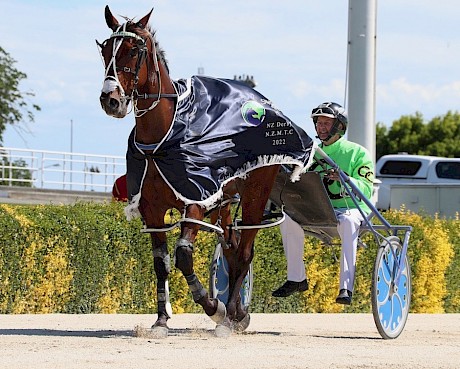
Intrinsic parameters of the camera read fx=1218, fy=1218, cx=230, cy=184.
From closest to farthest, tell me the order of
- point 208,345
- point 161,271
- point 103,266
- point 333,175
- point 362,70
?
1. point 208,345
2. point 161,271
3. point 333,175
4. point 103,266
5. point 362,70

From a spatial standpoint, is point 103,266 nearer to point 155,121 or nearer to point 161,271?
point 161,271

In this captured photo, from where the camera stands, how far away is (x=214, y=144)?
31.8 feet

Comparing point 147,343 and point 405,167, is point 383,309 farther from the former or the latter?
point 405,167

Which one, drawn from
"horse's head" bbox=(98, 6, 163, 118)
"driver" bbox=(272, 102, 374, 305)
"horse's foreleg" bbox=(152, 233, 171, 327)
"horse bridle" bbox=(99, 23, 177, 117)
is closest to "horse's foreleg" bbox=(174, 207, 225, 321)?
"horse's foreleg" bbox=(152, 233, 171, 327)

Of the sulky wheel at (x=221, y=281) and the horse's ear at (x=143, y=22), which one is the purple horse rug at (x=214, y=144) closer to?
the horse's ear at (x=143, y=22)

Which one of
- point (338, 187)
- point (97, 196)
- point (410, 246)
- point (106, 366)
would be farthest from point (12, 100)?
point (106, 366)

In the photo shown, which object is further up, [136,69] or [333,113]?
[136,69]

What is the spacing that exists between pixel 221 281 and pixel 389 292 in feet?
5.35

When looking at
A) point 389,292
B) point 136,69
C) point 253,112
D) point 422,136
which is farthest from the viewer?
point 422,136

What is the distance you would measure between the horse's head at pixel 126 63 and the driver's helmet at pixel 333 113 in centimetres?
197

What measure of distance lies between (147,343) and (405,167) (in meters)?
23.2

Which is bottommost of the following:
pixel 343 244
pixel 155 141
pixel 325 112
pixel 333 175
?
pixel 343 244

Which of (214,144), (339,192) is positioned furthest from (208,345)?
(339,192)

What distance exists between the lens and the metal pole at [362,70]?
1762cm
